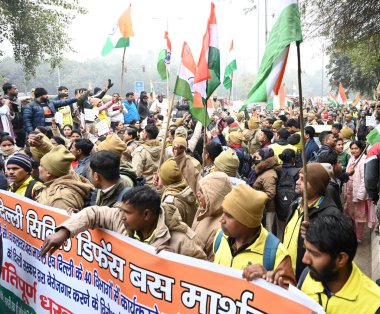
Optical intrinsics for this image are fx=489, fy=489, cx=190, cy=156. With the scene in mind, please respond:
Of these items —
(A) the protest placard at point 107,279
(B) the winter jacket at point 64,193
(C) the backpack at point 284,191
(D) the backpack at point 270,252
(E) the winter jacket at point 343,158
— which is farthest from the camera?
(E) the winter jacket at point 343,158

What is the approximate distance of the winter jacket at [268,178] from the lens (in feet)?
19.4

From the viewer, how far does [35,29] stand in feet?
58.7

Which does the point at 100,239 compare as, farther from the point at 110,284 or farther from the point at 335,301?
the point at 335,301

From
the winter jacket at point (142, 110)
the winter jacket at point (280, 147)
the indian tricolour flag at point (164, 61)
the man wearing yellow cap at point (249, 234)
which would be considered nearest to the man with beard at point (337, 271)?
the man wearing yellow cap at point (249, 234)

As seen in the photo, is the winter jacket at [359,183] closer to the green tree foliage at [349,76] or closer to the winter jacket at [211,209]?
the winter jacket at [211,209]

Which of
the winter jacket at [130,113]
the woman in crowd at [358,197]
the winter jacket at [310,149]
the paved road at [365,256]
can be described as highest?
the winter jacket at [130,113]

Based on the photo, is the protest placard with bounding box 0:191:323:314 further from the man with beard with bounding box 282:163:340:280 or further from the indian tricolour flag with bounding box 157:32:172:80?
the indian tricolour flag with bounding box 157:32:172:80

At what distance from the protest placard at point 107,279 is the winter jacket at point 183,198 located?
1.30 metres

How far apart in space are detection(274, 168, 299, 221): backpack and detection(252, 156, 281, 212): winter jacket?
75 mm

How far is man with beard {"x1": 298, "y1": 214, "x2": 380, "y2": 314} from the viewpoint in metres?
2.23

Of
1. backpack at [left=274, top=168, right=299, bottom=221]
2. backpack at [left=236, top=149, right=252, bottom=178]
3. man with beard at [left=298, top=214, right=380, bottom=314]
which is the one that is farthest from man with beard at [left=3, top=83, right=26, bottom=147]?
man with beard at [left=298, top=214, right=380, bottom=314]

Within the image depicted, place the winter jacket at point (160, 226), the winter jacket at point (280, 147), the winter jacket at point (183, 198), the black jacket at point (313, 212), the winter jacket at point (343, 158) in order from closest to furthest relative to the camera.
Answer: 1. the winter jacket at point (160, 226)
2. the black jacket at point (313, 212)
3. the winter jacket at point (183, 198)
4. the winter jacket at point (280, 147)
5. the winter jacket at point (343, 158)

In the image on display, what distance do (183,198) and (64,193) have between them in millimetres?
1148

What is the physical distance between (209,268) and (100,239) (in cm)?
95
